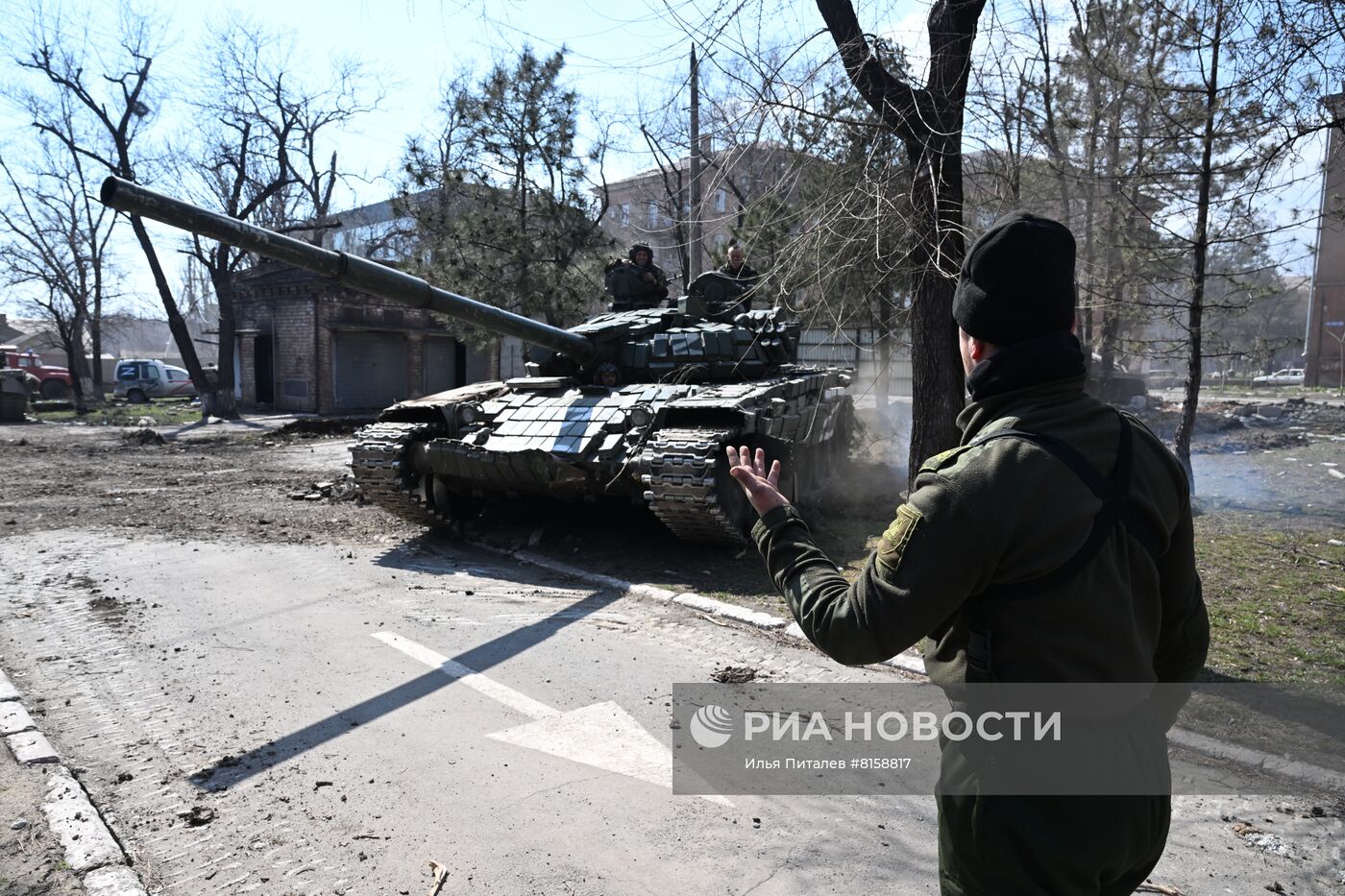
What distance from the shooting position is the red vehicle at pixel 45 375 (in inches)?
1235

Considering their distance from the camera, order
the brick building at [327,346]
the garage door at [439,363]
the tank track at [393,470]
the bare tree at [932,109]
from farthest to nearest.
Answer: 1. the garage door at [439,363]
2. the brick building at [327,346]
3. the tank track at [393,470]
4. the bare tree at [932,109]

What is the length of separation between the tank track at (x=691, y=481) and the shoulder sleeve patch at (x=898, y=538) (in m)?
5.14

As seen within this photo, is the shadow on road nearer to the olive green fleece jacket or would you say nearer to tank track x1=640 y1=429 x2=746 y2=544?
tank track x1=640 y1=429 x2=746 y2=544

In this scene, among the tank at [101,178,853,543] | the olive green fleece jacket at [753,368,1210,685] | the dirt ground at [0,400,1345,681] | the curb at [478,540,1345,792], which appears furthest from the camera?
the tank at [101,178,853,543]

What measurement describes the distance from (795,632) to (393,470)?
14.4 feet

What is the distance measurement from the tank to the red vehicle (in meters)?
28.8

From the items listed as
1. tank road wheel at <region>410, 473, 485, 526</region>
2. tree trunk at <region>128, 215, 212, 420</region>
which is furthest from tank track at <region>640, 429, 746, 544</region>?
tree trunk at <region>128, 215, 212, 420</region>

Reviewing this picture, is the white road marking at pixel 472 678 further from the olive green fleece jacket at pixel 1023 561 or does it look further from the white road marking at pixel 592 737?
→ the olive green fleece jacket at pixel 1023 561

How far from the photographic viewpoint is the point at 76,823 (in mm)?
3412

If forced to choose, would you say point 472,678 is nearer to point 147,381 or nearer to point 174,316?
point 174,316

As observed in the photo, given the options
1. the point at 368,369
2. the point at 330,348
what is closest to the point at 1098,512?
the point at 330,348

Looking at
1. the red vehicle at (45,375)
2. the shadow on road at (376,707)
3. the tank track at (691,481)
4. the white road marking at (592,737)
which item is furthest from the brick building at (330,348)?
the white road marking at (592,737)

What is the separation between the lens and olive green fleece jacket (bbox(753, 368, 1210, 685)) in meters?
1.64

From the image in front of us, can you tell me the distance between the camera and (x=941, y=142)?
575 centimetres
